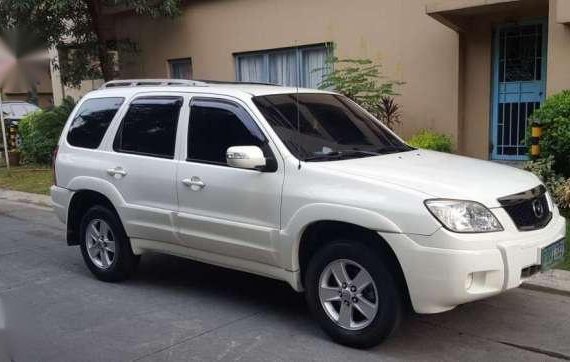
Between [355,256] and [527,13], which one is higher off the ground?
[527,13]

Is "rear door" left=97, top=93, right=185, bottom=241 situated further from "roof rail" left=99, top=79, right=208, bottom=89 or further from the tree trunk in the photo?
the tree trunk

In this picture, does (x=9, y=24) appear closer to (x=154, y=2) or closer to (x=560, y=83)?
(x=154, y=2)

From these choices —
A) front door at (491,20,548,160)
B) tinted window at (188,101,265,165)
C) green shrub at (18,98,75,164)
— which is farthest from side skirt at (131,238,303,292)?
green shrub at (18,98,75,164)

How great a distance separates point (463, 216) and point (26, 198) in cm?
968

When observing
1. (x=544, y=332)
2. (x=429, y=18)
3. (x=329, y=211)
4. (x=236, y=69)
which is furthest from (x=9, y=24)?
(x=544, y=332)

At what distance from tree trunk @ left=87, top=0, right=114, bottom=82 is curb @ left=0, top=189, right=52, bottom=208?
155 inches

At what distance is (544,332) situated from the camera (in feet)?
15.6

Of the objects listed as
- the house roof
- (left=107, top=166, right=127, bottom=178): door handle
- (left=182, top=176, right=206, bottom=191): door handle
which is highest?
the house roof

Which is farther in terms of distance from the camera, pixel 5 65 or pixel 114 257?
pixel 5 65

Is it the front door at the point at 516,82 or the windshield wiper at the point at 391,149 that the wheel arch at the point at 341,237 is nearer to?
the windshield wiper at the point at 391,149

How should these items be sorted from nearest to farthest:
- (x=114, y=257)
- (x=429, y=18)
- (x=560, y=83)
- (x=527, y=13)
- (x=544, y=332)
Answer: (x=544, y=332) → (x=114, y=257) → (x=560, y=83) → (x=527, y=13) → (x=429, y=18)

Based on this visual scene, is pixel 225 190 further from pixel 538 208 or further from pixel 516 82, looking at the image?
pixel 516 82

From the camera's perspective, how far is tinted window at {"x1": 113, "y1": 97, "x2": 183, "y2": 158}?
5.62 metres

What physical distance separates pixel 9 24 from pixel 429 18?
861 cm
